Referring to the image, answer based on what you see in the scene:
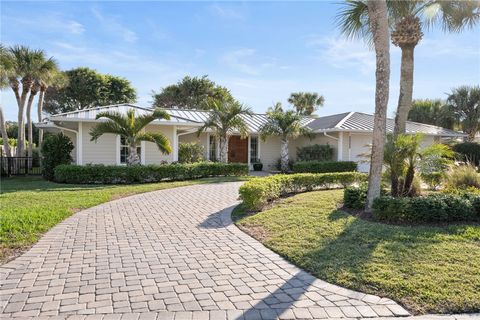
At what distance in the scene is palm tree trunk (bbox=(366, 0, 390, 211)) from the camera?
8.00 m

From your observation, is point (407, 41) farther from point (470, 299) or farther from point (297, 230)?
point (470, 299)

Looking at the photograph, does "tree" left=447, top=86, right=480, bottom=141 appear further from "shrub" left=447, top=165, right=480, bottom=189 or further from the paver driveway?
the paver driveway

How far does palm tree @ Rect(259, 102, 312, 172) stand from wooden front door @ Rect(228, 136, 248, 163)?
212cm

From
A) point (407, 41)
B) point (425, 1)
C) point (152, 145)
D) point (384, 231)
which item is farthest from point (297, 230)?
point (152, 145)

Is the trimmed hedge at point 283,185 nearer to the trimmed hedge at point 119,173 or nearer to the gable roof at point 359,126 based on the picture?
the trimmed hedge at point 119,173

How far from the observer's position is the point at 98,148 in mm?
18234

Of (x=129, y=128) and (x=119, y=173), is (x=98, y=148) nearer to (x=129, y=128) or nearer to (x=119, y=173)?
(x=119, y=173)

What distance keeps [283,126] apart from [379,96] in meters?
12.8

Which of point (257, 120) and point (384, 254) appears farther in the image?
point (257, 120)

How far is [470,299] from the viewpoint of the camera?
4016 mm

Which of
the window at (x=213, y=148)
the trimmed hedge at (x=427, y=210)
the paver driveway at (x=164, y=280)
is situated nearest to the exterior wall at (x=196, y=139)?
the window at (x=213, y=148)

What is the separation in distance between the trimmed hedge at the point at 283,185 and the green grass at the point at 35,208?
4268 mm

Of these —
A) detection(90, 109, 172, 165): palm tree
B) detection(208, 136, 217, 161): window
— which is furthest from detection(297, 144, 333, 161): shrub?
detection(90, 109, 172, 165): palm tree

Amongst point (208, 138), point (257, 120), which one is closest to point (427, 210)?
point (208, 138)
